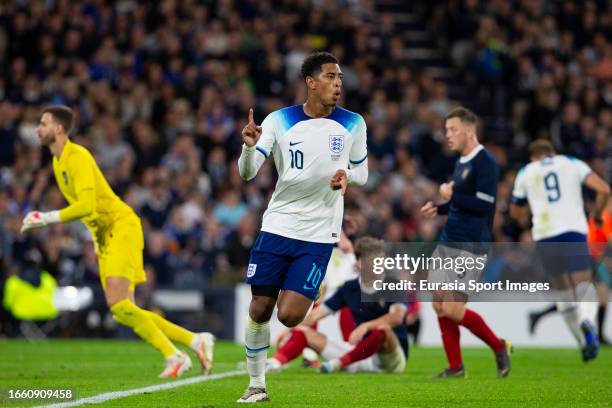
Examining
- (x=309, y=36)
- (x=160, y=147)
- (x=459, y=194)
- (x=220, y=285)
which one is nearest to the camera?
(x=459, y=194)

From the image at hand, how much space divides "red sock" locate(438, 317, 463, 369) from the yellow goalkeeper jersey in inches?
124

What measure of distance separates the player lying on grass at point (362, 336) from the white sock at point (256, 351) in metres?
2.82

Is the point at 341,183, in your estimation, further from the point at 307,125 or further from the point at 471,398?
the point at 471,398

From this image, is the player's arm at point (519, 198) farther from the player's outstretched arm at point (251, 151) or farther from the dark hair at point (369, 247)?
the player's outstretched arm at point (251, 151)

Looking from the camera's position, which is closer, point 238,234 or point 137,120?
point 238,234

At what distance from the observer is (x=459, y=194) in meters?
11.0

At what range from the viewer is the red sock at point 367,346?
11234 mm

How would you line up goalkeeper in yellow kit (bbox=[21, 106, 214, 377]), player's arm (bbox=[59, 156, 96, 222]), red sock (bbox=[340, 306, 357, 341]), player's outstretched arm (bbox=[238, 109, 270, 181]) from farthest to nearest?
1. red sock (bbox=[340, 306, 357, 341])
2. goalkeeper in yellow kit (bbox=[21, 106, 214, 377])
3. player's arm (bbox=[59, 156, 96, 222])
4. player's outstretched arm (bbox=[238, 109, 270, 181])

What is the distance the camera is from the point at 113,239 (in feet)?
36.6

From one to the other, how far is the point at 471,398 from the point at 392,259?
3820mm

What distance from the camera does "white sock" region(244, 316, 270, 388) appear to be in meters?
8.40

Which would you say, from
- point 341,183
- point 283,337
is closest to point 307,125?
point 341,183

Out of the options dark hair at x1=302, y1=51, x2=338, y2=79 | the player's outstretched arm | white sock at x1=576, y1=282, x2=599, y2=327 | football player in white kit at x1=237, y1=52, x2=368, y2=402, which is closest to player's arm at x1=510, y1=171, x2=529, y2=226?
white sock at x1=576, y1=282, x2=599, y2=327

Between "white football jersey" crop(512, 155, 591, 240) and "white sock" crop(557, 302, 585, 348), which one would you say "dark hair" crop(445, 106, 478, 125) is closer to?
"white football jersey" crop(512, 155, 591, 240)
